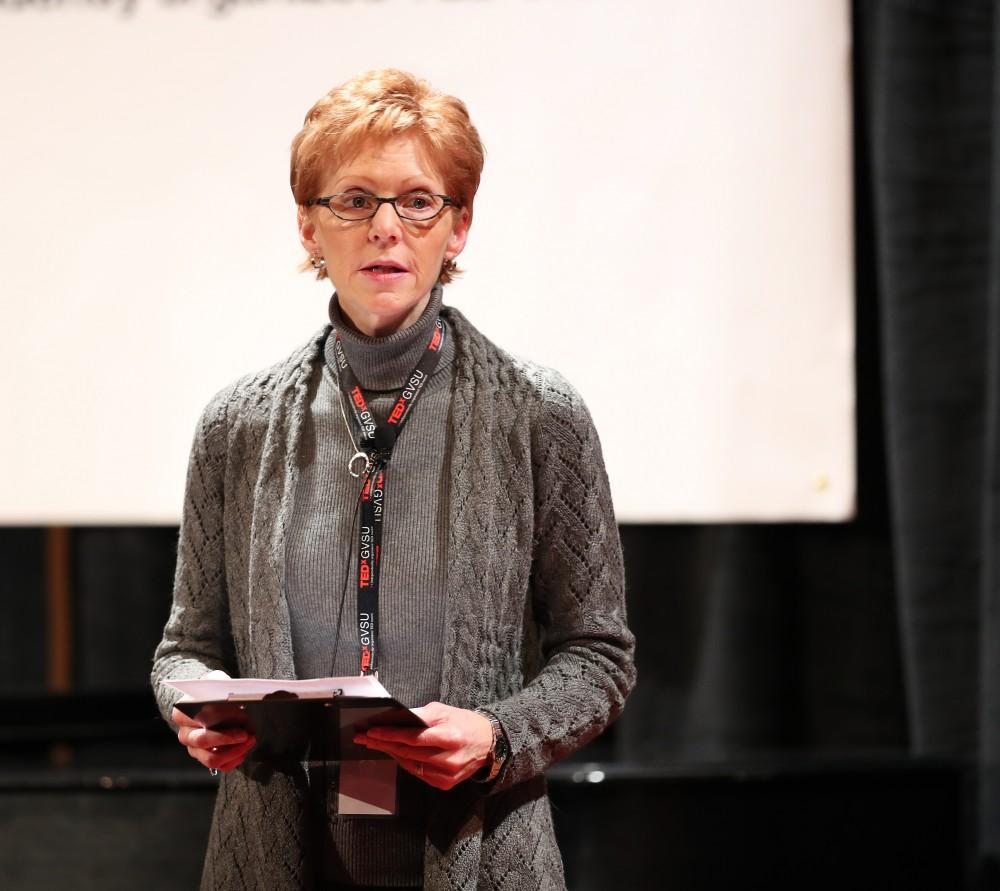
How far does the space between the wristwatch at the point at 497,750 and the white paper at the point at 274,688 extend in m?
0.15

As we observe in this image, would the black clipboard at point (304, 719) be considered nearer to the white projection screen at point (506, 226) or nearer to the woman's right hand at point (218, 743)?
the woman's right hand at point (218, 743)

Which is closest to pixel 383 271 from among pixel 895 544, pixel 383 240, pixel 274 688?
pixel 383 240

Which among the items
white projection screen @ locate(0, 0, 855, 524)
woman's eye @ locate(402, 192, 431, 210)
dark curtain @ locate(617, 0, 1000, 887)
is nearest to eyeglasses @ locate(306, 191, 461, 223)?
woman's eye @ locate(402, 192, 431, 210)


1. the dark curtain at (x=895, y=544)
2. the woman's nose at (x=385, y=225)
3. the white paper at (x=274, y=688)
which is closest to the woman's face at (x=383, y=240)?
the woman's nose at (x=385, y=225)

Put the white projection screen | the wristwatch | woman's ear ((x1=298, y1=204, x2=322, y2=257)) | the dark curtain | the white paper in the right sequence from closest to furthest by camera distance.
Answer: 1. the white paper
2. the wristwatch
3. woman's ear ((x1=298, y1=204, x2=322, y2=257))
4. the white projection screen
5. the dark curtain

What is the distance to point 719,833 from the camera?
200 cm

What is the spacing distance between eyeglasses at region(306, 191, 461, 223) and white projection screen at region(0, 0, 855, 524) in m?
0.83

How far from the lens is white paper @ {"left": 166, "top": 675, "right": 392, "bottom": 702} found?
1004 millimetres

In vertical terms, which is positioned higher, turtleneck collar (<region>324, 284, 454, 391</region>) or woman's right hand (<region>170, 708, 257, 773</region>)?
turtleneck collar (<region>324, 284, 454, 391</region>)

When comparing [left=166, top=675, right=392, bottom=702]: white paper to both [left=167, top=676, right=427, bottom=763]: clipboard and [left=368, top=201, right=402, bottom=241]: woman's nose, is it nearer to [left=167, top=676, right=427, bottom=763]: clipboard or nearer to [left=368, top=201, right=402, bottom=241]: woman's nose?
[left=167, top=676, right=427, bottom=763]: clipboard

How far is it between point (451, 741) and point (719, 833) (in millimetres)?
1067

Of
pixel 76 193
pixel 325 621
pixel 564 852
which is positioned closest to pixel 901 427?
pixel 564 852

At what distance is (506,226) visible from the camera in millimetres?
2070

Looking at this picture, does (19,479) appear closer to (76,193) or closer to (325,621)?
(76,193)
